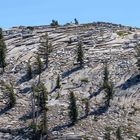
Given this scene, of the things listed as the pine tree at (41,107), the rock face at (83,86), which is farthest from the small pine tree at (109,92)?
the pine tree at (41,107)

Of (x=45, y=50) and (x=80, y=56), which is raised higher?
(x=45, y=50)

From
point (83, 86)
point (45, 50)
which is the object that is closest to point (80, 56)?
point (45, 50)

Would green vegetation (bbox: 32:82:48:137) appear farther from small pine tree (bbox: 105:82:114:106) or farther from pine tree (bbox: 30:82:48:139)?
small pine tree (bbox: 105:82:114:106)

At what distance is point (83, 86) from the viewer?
523 ft

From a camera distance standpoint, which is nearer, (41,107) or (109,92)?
(109,92)

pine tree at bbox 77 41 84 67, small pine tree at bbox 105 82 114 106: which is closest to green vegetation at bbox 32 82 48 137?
small pine tree at bbox 105 82 114 106

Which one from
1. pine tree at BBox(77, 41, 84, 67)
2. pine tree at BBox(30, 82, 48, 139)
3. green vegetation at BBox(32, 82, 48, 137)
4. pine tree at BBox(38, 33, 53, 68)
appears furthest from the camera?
pine tree at BBox(38, 33, 53, 68)

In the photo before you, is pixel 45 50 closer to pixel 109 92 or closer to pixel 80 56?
pixel 80 56

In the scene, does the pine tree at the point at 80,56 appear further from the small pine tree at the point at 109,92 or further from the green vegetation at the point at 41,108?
the small pine tree at the point at 109,92

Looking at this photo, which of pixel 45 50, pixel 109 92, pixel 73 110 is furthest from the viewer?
pixel 45 50

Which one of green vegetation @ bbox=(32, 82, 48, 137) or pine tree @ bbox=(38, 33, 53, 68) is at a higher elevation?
pine tree @ bbox=(38, 33, 53, 68)

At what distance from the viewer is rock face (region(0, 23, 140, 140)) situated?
140 metres

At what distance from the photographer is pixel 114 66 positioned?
6644 inches

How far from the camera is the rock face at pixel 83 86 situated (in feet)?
460
